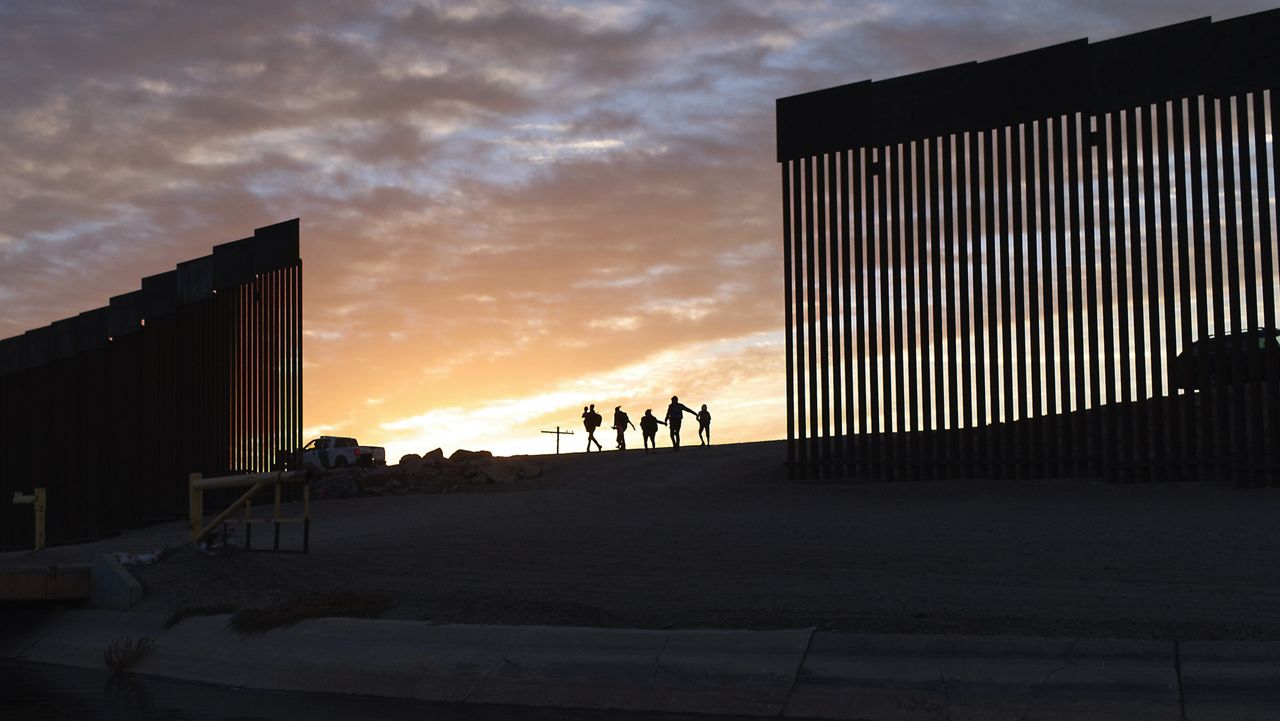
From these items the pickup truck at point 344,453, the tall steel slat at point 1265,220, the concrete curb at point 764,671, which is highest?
the tall steel slat at point 1265,220

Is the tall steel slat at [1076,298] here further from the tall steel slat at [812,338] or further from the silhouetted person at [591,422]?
the silhouetted person at [591,422]

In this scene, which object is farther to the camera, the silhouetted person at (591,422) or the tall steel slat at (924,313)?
the silhouetted person at (591,422)

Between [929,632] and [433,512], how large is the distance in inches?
589

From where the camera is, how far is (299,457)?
31.0 metres

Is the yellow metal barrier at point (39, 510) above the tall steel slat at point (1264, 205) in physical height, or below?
below

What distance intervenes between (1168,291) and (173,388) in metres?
20.5

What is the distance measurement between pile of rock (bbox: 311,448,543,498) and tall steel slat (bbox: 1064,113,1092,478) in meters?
12.6

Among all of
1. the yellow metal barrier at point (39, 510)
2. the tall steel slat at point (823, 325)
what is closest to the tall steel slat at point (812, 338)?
the tall steel slat at point (823, 325)

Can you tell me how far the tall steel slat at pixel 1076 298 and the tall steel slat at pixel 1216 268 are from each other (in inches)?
78.5

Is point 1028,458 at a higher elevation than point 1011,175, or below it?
below

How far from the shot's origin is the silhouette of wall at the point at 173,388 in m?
30.0

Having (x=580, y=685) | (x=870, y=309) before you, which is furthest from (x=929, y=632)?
(x=870, y=309)

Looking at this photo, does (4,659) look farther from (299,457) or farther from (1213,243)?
(1213,243)

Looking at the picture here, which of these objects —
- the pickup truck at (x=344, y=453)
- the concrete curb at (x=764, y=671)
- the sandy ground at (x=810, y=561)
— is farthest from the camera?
the pickup truck at (x=344, y=453)
